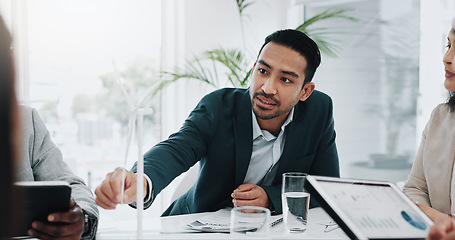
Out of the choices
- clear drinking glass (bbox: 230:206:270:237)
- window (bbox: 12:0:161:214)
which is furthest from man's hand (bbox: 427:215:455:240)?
window (bbox: 12:0:161:214)

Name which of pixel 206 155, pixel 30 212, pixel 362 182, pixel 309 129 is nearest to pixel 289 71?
pixel 309 129

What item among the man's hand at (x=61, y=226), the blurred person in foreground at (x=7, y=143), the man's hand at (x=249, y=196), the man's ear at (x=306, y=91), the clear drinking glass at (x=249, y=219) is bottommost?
the man's hand at (x=249, y=196)

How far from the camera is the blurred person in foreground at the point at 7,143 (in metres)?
0.25

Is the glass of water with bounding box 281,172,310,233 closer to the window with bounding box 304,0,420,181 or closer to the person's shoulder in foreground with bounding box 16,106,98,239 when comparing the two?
the person's shoulder in foreground with bounding box 16,106,98,239

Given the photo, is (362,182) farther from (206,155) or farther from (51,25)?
(51,25)

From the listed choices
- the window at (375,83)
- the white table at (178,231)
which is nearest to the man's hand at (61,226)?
the white table at (178,231)

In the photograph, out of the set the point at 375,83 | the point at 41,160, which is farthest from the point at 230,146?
the point at 375,83

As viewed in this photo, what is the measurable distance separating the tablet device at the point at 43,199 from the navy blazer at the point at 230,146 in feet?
2.16

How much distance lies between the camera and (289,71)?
185 centimetres

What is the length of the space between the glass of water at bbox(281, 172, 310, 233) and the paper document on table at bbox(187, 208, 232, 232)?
0.18 metres

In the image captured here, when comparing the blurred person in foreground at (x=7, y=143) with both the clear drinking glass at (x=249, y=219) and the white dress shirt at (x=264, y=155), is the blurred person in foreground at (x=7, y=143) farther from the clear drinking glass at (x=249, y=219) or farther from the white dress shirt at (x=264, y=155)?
the white dress shirt at (x=264, y=155)

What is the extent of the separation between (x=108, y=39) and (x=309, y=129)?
2.22 meters

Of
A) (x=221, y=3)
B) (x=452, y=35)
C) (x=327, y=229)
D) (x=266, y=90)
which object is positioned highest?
(x=221, y=3)

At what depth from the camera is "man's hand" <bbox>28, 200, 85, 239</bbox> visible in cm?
106
